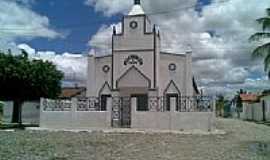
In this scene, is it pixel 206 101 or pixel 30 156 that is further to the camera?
pixel 206 101

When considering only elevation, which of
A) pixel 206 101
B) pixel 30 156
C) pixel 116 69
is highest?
pixel 116 69

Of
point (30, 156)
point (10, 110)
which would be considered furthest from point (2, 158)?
point (10, 110)

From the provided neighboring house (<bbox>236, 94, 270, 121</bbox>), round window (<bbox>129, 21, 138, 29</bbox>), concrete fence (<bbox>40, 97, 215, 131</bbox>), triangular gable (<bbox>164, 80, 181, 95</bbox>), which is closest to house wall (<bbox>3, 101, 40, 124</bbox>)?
concrete fence (<bbox>40, 97, 215, 131</bbox>)

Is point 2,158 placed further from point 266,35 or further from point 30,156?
point 266,35

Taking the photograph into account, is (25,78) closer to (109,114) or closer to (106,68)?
(109,114)

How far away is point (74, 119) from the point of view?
22.8 meters

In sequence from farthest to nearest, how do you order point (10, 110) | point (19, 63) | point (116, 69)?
point (10, 110)
point (116, 69)
point (19, 63)

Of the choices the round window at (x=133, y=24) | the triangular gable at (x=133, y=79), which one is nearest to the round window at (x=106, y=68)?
the triangular gable at (x=133, y=79)

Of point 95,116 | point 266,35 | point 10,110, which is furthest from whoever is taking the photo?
point 10,110

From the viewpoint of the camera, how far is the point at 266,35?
20.4m

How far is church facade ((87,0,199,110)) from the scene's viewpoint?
94.2ft

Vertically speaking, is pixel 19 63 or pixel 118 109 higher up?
pixel 19 63

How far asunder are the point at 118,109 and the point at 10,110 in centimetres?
1662

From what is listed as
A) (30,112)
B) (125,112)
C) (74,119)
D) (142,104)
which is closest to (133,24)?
(142,104)
